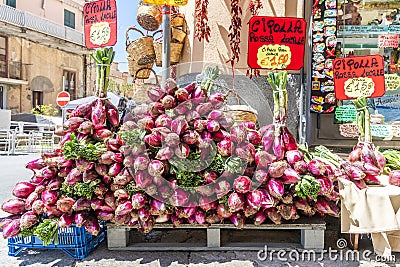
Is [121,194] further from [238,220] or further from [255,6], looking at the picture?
[255,6]

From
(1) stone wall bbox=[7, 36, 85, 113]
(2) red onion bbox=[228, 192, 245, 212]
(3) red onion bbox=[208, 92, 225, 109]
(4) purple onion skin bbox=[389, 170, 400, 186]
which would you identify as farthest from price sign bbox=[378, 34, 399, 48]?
(1) stone wall bbox=[7, 36, 85, 113]

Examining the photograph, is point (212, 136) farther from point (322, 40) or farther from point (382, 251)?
point (322, 40)

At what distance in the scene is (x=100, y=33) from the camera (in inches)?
84.9

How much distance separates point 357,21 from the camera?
346cm

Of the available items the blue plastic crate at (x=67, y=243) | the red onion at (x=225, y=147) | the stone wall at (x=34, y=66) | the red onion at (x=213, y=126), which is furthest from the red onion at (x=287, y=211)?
the stone wall at (x=34, y=66)

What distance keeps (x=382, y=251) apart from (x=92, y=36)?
6.56 ft

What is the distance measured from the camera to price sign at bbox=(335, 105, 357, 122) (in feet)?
10.9

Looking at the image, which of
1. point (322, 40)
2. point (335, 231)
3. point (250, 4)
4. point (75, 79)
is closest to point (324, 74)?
point (322, 40)

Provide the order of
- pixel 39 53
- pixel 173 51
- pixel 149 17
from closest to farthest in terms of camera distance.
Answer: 1. pixel 149 17
2. pixel 173 51
3. pixel 39 53

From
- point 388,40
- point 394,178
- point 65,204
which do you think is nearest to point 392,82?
point 388,40

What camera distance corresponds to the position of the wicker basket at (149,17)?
10.3ft

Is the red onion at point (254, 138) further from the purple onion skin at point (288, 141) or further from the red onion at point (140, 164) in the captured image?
the red onion at point (140, 164)

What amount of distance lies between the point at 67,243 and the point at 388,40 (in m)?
3.39

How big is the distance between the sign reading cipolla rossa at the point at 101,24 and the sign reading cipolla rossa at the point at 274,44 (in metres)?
0.89
